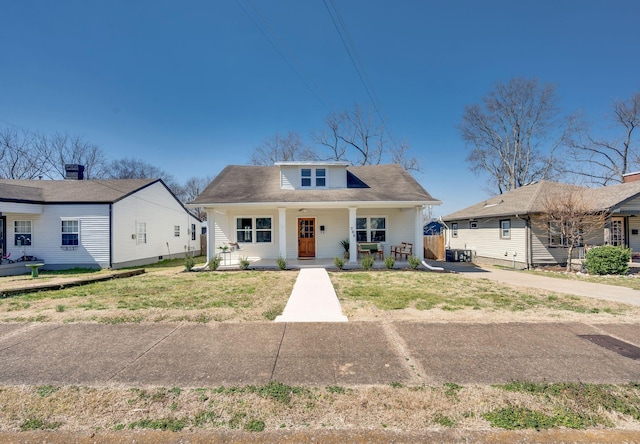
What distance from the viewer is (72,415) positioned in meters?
2.68

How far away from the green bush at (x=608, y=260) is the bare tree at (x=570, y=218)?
90 cm

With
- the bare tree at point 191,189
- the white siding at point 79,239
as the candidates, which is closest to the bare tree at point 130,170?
the bare tree at point 191,189

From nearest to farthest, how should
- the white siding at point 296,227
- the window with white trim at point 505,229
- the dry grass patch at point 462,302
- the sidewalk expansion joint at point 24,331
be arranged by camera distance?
the sidewalk expansion joint at point 24,331 < the dry grass patch at point 462,302 < the white siding at point 296,227 < the window with white trim at point 505,229

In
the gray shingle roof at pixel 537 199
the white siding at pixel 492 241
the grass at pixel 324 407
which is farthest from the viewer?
the white siding at pixel 492 241

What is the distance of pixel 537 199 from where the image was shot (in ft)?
47.4

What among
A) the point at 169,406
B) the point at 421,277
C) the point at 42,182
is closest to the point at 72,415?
the point at 169,406

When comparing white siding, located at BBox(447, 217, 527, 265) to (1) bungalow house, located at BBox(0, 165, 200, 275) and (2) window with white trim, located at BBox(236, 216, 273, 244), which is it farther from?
(1) bungalow house, located at BBox(0, 165, 200, 275)

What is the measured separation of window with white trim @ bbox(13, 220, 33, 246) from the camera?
13.4 meters

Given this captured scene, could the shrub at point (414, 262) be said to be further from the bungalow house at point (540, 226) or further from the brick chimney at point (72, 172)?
the brick chimney at point (72, 172)

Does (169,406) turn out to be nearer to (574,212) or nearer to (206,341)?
(206,341)

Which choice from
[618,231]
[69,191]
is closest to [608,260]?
[618,231]

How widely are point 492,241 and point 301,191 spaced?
11.5 m

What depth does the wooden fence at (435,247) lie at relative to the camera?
1734 centimetres

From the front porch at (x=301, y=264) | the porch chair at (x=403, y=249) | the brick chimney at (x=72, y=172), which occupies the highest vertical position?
the brick chimney at (x=72, y=172)
